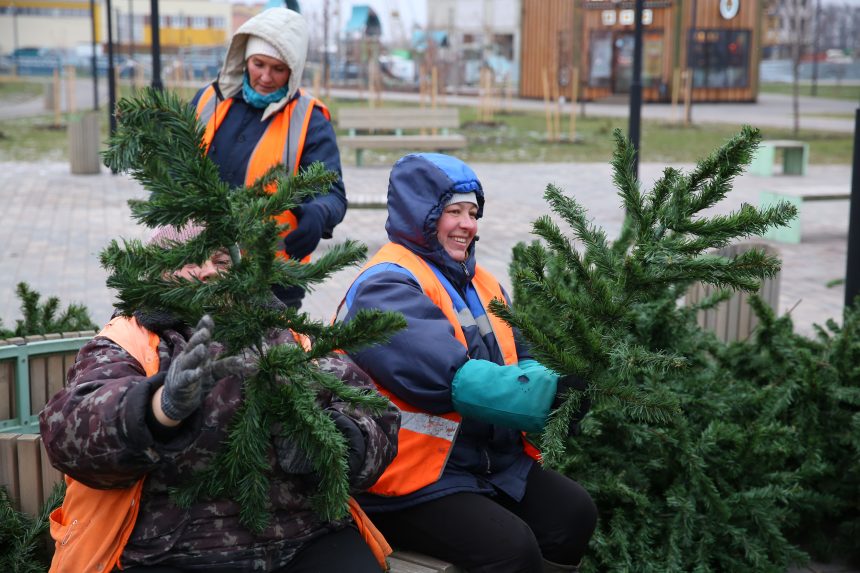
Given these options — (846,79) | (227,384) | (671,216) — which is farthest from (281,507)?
(846,79)

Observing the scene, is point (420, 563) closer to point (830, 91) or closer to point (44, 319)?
point (44, 319)

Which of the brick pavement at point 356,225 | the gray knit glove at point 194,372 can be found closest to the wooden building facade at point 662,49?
the brick pavement at point 356,225

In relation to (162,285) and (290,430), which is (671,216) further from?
(162,285)

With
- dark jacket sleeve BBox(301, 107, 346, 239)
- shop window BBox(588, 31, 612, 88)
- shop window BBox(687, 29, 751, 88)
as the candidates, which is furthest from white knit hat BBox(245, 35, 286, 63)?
shop window BBox(588, 31, 612, 88)

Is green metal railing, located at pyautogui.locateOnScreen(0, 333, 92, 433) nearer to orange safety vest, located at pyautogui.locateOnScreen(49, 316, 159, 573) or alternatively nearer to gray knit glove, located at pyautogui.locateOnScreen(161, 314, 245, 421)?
orange safety vest, located at pyautogui.locateOnScreen(49, 316, 159, 573)

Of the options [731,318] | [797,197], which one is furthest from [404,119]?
[731,318]

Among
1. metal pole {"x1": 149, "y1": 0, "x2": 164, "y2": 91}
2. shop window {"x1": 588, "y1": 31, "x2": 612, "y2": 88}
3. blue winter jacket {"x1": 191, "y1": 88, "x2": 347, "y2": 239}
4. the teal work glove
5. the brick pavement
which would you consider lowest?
the brick pavement

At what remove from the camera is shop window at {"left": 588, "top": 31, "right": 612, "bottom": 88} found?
3588 cm

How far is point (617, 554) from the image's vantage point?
3529 millimetres

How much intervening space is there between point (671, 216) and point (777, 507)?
191 cm

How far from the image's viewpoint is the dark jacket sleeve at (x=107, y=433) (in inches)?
82.4

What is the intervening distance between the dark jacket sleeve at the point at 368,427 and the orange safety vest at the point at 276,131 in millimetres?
1543

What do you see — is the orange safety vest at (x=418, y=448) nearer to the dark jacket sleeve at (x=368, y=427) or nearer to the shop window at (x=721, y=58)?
the dark jacket sleeve at (x=368, y=427)

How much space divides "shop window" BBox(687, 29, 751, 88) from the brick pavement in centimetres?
1878
